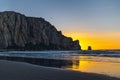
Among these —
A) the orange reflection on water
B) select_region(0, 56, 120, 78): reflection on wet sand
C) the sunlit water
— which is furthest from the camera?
the sunlit water

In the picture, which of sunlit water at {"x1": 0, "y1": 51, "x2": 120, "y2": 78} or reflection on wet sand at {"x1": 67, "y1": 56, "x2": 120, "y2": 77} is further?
sunlit water at {"x1": 0, "y1": 51, "x2": 120, "y2": 78}

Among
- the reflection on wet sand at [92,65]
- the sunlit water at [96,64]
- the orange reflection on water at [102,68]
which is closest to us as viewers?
the orange reflection on water at [102,68]

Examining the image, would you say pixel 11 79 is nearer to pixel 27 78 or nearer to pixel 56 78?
pixel 27 78

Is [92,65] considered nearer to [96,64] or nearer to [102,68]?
[96,64]

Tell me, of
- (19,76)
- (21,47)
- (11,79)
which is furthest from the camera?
(21,47)

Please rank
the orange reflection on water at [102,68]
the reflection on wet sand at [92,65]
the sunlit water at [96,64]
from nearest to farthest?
1. the orange reflection on water at [102,68]
2. the reflection on wet sand at [92,65]
3. the sunlit water at [96,64]

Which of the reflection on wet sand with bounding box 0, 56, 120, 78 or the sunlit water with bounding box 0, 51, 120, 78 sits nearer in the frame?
the reflection on wet sand with bounding box 0, 56, 120, 78

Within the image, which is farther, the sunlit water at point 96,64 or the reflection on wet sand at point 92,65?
the sunlit water at point 96,64

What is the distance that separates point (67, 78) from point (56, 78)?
2.16 ft

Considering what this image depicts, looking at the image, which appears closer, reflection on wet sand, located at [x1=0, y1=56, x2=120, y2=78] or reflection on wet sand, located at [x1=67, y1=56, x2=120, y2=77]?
reflection on wet sand, located at [x1=67, y1=56, x2=120, y2=77]

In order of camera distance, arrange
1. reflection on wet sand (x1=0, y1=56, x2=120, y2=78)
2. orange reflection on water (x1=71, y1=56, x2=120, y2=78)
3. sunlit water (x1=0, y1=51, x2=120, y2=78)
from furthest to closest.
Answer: sunlit water (x1=0, y1=51, x2=120, y2=78) < reflection on wet sand (x1=0, y1=56, x2=120, y2=78) < orange reflection on water (x1=71, y1=56, x2=120, y2=78)

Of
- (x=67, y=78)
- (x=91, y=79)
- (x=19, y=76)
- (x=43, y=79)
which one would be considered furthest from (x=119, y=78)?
(x=19, y=76)

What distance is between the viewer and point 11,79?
15.6 metres

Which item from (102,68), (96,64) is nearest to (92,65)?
(96,64)
